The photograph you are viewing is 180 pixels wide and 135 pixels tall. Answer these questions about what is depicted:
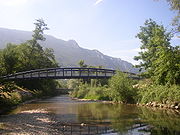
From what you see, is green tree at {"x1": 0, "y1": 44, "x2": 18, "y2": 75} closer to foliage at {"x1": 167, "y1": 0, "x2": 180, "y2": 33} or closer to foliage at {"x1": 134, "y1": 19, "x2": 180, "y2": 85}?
foliage at {"x1": 134, "y1": 19, "x2": 180, "y2": 85}

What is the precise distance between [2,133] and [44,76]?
3381 centimetres

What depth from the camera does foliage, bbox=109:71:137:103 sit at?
30266 mm

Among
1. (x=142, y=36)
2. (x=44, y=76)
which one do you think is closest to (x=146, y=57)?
(x=142, y=36)

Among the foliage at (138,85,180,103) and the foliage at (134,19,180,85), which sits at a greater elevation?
the foliage at (134,19,180,85)

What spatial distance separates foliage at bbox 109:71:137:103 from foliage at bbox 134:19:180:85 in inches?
130

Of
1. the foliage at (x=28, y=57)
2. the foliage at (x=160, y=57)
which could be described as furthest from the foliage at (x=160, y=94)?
the foliage at (x=28, y=57)

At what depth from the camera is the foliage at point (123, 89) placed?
99.3 ft

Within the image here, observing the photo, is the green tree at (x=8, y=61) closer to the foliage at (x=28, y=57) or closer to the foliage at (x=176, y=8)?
the foliage at (x=28, y=57)

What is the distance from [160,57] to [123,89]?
6.89 metres

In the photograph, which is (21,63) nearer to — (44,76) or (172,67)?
(44,76)

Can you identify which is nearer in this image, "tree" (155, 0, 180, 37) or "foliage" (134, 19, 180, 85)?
"tree" (155, 0, 180, 37)

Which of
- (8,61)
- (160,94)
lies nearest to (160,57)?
(160,94)

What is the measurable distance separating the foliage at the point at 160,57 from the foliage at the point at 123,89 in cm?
330

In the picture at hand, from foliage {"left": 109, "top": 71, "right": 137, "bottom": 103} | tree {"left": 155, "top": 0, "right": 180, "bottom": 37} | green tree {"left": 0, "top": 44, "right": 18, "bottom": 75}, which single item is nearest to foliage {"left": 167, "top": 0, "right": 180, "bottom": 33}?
tree {"left": 155, "top": 0, "right": 180, "bottom": 37}
